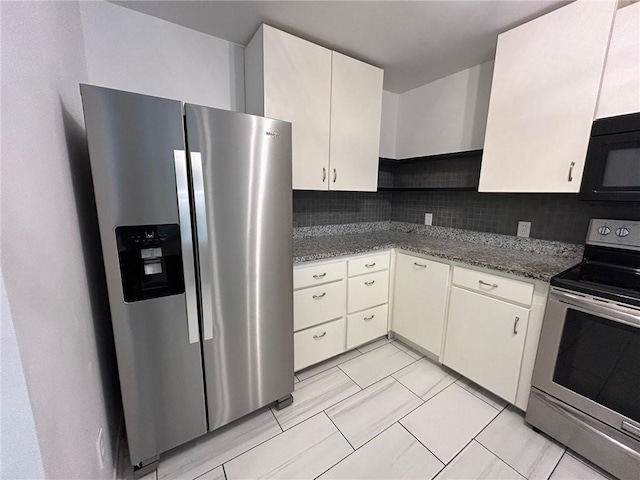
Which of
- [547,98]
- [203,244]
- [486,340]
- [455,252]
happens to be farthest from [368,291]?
[547,98]

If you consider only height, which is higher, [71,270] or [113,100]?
[113,100]

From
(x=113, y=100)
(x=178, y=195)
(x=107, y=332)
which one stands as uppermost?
(x=113, y=100)

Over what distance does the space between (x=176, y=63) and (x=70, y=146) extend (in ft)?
3.39

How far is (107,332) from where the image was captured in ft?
4.19

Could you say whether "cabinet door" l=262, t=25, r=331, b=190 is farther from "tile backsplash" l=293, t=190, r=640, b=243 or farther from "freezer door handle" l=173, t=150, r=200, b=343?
"freezer door handle" l=173, t=150, r=200, b=343

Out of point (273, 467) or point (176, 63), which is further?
point (176, 63)

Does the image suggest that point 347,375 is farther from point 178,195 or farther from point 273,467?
point 178,195

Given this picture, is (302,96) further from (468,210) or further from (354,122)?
(468,210)

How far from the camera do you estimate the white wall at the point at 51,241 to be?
0.53m

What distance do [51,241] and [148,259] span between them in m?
0.35

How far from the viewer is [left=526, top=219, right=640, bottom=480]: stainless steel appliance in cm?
109

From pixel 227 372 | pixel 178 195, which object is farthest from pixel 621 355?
pixel 178 195

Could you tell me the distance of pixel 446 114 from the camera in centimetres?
225

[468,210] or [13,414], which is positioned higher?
[468,210]
